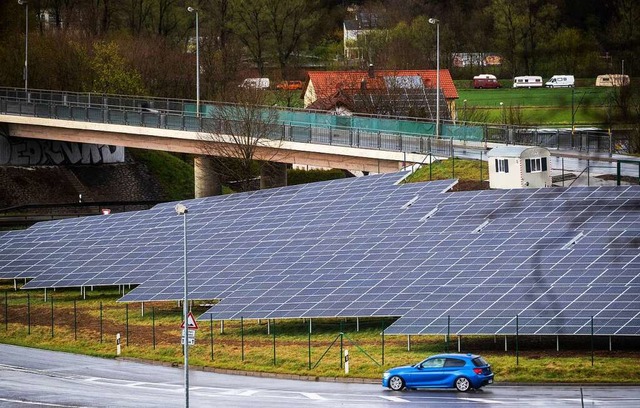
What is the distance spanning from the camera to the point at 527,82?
10.8 metres

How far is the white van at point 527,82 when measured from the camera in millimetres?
10005

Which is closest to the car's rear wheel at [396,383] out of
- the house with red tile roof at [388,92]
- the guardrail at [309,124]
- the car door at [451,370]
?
the car door at [451,370]

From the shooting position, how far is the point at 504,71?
9.53m

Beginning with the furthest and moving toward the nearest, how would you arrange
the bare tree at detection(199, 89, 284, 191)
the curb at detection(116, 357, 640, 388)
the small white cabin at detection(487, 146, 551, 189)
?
the bare tree at detection(199, 89, 284, 191) < the small white cabin at detection(487, 146, 551, 189) < the curb at detection(116, 357, 640, 388)

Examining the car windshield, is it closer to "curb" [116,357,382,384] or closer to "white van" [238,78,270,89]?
"curb" [116,357,382,384]

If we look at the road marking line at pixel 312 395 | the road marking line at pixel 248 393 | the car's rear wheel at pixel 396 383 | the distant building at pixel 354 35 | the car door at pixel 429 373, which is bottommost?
the road marking line at pixel 248 393

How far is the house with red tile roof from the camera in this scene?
10638cm

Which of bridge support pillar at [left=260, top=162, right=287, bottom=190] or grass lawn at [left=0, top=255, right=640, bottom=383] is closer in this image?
grass lawn at [left=0, top=255, right=640, bottom=383]

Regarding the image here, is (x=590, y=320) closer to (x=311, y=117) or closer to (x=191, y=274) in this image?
(x=191, y=274)

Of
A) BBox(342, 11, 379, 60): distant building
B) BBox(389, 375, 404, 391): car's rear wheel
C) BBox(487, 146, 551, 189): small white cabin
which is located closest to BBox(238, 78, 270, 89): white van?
BBox(342, 11, 379, 60): distant building

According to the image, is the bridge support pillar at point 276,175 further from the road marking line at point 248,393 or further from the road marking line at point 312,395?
the road marking line at point 312,395

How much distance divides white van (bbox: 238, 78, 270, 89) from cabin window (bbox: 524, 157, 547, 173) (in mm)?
54364

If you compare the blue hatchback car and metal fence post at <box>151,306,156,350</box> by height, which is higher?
the blue hatchback car

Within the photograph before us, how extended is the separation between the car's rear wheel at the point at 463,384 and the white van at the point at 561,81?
28.4 metres
